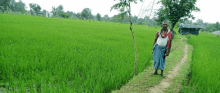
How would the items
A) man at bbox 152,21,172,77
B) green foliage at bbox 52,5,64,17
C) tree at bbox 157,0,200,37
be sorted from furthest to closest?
green foliage at bbox 52,5,64,17, tree at bbox 157,0,200,37, man at bbox 152,21,172,77

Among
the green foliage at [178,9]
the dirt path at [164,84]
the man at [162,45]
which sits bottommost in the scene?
the dirt path at [164,84]

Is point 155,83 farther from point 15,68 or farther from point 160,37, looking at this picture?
point 15,68

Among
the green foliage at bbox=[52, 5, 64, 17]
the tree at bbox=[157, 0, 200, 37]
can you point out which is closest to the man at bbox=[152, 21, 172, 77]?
the tree at bbox=[157, 0, 200, 37]

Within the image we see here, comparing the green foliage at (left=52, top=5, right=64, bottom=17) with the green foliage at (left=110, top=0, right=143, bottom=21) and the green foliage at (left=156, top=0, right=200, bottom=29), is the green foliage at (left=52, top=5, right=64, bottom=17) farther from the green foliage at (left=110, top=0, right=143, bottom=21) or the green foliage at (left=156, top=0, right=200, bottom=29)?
the green foliage at (left=110, top=0, right=143, bottom=21)

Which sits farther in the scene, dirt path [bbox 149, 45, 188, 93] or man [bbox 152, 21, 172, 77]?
man [bbox 152, 21, 172, 77]

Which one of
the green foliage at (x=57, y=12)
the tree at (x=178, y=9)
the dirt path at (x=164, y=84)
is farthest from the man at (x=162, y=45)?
the green foliage at (x=57, y=12)

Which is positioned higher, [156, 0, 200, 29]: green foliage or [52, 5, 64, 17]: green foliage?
[52, 5, 64, 17]: green foliage

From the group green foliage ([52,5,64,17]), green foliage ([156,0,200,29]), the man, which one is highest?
green foliage ([52,5,64,17])

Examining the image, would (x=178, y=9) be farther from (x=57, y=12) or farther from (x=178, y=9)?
(x=57, y=12)

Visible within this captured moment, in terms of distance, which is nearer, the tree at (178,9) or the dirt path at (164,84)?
the dirt path at (164,84)

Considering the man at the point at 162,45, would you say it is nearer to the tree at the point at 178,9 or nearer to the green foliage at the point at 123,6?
the green foliage at the point at 123,6

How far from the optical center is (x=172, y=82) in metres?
2.78

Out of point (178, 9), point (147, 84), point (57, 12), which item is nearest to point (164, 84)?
point (147, 84)

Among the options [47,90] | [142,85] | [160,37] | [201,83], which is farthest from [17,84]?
[201,83]
